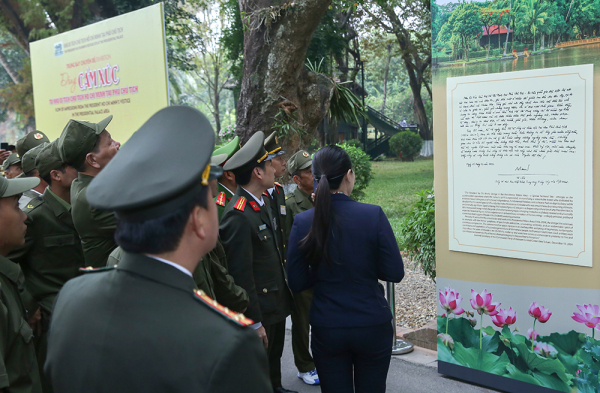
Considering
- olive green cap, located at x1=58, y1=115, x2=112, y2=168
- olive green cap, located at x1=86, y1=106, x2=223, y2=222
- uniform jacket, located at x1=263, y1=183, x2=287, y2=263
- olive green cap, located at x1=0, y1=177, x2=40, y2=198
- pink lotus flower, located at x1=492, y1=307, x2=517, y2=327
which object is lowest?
pink lotus flower, located at x1=492, y1=307, x2=517, y2=327

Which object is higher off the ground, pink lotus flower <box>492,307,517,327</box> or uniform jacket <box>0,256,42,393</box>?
uniform jacket <box>0,256,42,393</box>

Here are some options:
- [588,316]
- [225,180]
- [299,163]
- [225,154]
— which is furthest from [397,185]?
[588,316]

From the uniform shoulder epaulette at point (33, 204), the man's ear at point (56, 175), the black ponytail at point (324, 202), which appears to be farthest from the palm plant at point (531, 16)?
the uniform shoulder epaulette at point (33, 204)

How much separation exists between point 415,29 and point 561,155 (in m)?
19.3

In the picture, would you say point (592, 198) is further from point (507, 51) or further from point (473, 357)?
point (473, 357)

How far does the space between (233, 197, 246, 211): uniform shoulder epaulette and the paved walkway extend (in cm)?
171

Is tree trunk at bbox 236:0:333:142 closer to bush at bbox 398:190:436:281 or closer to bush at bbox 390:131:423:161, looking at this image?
bush at bbox 398:190:436:281

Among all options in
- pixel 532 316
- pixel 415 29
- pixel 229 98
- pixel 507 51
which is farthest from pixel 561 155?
pixel 229 98

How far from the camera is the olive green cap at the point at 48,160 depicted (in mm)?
3383

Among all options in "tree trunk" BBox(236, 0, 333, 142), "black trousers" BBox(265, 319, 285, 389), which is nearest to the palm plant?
"black trousers" BBox(265, 319, 285, 389)

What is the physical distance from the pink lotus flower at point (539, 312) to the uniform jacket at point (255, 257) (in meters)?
1.63

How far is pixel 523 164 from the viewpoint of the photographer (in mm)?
3232

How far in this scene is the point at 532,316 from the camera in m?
3.29

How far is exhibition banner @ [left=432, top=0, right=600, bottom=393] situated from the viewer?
303cm
